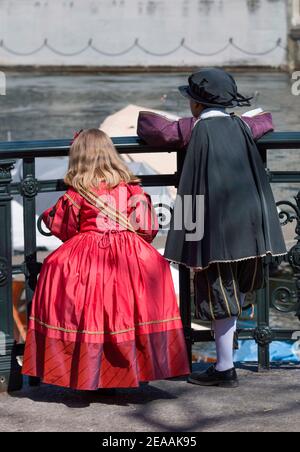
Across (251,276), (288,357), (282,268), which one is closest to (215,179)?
(251,276)

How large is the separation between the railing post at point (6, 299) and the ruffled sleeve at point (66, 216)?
0.28 meters

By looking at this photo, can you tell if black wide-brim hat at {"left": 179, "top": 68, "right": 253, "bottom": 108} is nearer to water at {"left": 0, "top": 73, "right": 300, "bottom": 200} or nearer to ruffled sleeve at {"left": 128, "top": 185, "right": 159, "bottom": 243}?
ruffled sleeve at {"left": 128, "top": 185, "right": 159, "bottom": 243}

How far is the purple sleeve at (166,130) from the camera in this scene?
5.08 m

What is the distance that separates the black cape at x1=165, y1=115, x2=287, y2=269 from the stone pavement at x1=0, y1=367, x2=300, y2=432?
2.20 ft

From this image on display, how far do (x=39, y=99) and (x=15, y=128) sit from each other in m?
3.25

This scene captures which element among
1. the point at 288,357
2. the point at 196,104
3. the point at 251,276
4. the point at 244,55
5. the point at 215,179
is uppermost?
the point at 244,55

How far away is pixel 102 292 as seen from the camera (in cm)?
480

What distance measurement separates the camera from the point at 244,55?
4238cm

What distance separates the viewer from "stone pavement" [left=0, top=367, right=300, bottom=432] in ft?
15.1

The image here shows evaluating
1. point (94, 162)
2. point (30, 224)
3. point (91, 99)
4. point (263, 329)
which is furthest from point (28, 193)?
point (91, 99)

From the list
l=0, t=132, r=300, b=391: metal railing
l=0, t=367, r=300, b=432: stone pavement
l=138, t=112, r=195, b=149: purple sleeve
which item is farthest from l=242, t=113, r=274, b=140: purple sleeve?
l=0, t=367, r=300, b=432: stone pavement

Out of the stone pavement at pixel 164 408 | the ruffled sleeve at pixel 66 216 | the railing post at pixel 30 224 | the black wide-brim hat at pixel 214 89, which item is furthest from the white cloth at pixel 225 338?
the black wide-brim hat at pixel 214 89

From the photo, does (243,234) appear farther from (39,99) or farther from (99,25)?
(99,25)

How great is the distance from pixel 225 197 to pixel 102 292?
0.73m
